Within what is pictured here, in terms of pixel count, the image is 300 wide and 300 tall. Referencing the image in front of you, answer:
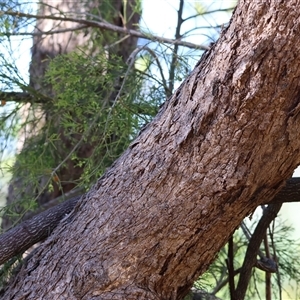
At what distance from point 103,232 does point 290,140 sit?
0.32 metres

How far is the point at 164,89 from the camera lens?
1424 millimetres

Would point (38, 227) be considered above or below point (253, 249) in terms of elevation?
below

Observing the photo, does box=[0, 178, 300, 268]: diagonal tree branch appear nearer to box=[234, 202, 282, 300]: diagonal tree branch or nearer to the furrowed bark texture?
the furrowed bark texture

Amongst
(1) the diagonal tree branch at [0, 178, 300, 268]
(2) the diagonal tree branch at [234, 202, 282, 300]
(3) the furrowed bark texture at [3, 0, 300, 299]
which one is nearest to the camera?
(3) the furrowed bark texture at [3, 0, 300, 299]

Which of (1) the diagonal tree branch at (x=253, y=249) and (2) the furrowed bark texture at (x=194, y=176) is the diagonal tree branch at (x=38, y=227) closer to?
(2) the furrowed bark texture at (x=194, y=176)

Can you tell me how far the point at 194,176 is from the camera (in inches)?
31.6

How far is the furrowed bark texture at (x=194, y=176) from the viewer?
2.39 feet

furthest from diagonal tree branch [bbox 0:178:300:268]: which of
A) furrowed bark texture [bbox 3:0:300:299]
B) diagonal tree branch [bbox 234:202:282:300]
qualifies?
diagonal tree branch [bbox 234:202:282:300]

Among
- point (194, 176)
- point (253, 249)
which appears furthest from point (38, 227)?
point (253, 249)

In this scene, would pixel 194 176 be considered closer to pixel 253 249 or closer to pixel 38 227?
pixel 38 227

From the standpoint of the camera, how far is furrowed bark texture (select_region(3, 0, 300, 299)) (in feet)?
2.39

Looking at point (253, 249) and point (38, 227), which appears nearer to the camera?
point (38, 227)

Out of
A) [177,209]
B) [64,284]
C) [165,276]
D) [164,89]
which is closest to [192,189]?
[177,209]

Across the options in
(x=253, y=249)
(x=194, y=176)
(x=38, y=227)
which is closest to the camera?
(x=194, y=176)
